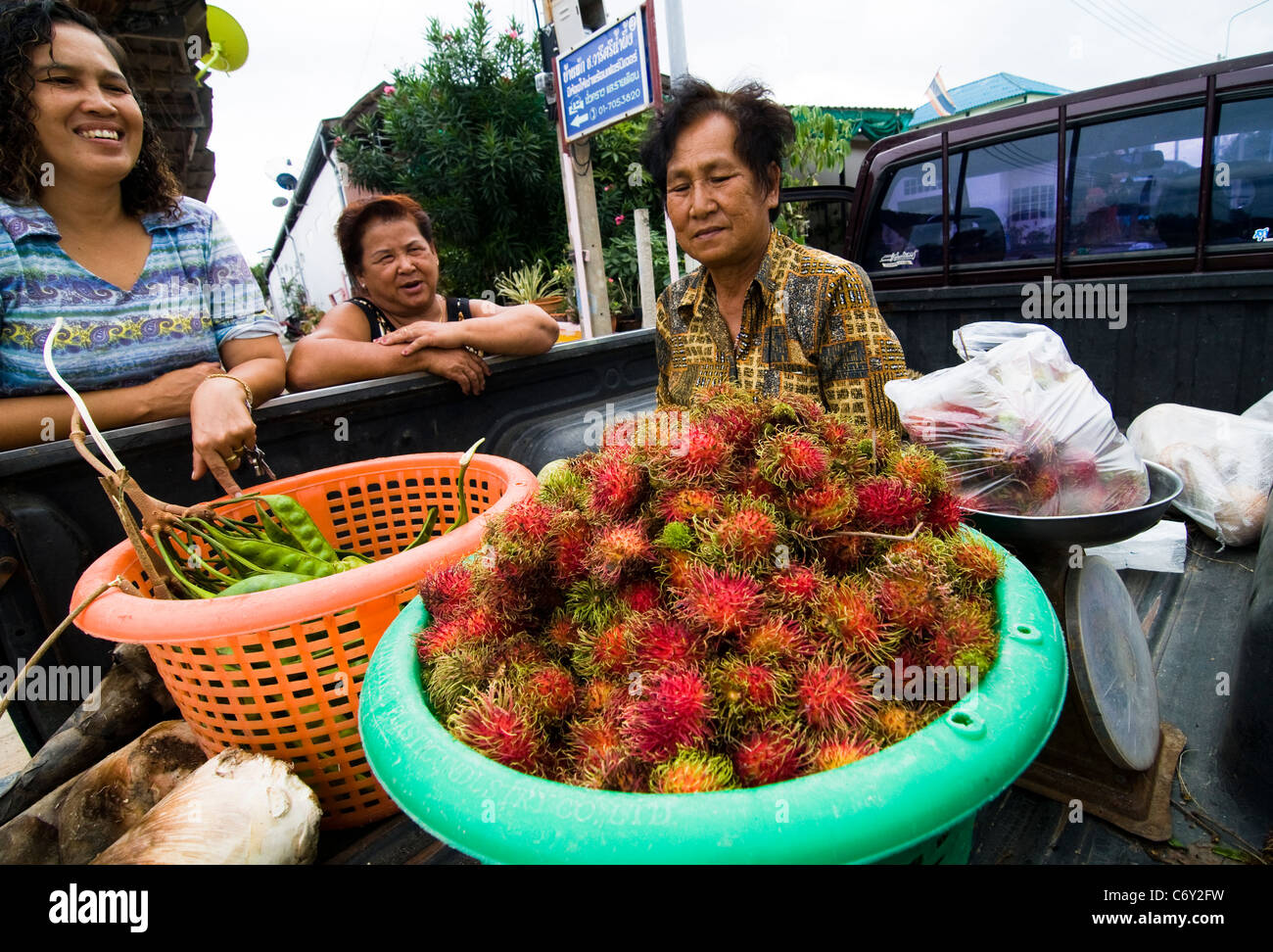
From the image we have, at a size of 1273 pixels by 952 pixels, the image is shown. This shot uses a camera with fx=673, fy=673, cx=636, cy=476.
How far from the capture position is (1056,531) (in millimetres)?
1367

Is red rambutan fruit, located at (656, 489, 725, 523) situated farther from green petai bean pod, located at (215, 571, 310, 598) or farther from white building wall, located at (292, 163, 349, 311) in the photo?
white building wall, located at (292, 163, 349, 311)

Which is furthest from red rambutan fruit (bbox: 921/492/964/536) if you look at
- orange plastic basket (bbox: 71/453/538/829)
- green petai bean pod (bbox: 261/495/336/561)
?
green petai bean pod (bbox: 261/495/336/561)

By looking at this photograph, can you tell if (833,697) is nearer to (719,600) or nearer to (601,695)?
(719,600)

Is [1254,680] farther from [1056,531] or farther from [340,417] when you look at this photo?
[340,417]

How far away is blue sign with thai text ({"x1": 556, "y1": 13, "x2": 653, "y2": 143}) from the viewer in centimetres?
406

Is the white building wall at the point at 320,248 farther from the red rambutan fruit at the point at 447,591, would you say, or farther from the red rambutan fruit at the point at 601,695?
the red rambutan fruit at the point at 601,695

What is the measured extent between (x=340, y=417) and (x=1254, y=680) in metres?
2.36

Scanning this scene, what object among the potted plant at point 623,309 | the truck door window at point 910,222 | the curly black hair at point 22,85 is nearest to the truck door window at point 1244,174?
the truck door window at point 910,222

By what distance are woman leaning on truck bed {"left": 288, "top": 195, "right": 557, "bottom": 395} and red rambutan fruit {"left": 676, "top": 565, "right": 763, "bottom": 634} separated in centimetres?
165

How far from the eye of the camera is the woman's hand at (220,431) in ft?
5.41

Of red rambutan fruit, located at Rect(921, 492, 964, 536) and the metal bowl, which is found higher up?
red rambutan fruit, located at Rect(921, 492, 964, 536)

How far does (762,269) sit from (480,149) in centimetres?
824

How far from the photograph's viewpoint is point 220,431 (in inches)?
65.2

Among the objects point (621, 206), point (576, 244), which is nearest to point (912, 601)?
point (576, 244)
